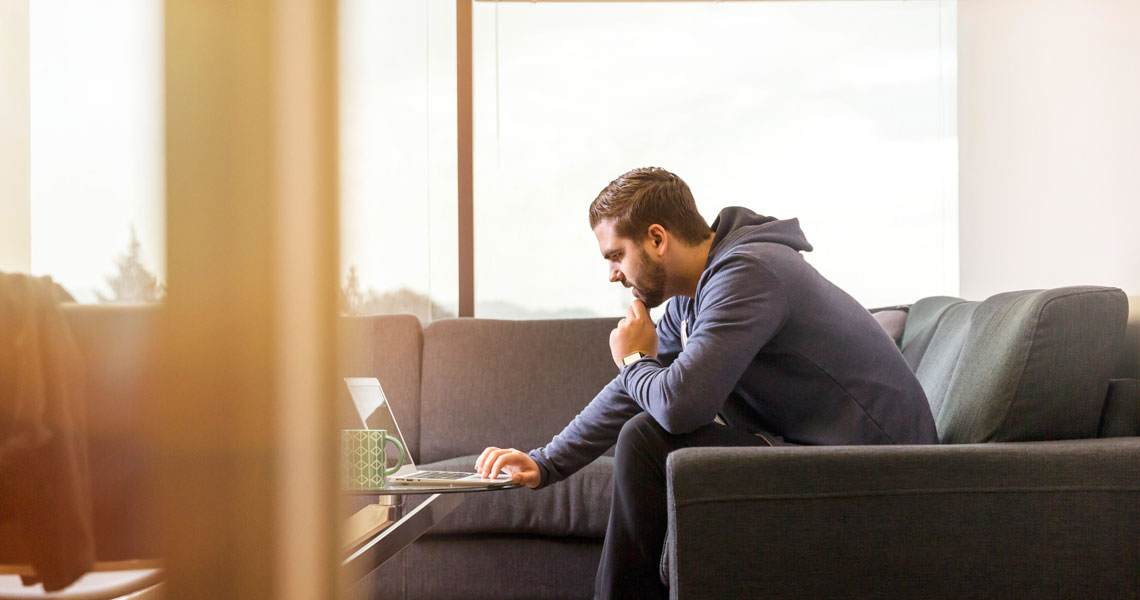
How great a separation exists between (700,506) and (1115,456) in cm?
54

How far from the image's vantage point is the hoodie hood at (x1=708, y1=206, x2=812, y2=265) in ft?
5.06

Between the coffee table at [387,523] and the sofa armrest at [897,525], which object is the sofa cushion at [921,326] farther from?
the coffee table at [387,523]

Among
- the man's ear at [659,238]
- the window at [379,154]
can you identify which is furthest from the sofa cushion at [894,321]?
the window at [379,154]

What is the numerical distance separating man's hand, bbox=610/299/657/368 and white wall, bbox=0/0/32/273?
1.38 metres

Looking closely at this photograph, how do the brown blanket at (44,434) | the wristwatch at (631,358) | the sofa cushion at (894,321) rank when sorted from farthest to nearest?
the sofa cushion at (894,321) → the wristwatch at (631,358) → the brown blanket at (44,434)

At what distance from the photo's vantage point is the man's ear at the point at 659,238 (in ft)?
5.44

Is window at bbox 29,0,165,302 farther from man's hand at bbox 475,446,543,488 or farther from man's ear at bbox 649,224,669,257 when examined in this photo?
man's ear at bbox 649,224,669,257

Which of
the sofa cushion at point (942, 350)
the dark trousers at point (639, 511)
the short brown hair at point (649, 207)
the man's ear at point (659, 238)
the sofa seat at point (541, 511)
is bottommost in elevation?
the sofa seat at point (541, 511)

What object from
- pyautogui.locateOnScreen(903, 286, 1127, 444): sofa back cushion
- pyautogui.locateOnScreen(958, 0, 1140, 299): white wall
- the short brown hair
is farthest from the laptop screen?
pyautogui.locateOnScreen(958, 0, 1140, 299): white wall

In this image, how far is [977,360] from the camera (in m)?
1.44

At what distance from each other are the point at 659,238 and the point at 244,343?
1497 millimetres

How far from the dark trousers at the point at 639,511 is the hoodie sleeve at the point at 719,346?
5cm

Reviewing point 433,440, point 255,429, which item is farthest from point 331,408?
point 433,440

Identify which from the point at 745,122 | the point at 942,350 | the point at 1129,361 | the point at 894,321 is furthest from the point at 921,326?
the point at 745,122
